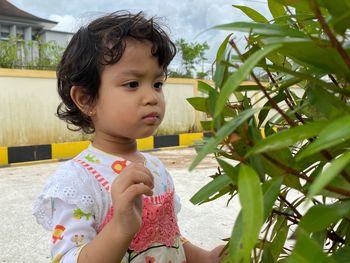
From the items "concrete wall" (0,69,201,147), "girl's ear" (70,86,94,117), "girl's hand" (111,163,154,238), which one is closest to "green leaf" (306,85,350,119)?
"girl's hand" (111,163,154,238)

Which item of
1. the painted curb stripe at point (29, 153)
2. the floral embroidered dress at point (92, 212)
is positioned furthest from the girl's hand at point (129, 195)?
the painted curb stripe at point (29, 153)

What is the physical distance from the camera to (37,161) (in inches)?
179

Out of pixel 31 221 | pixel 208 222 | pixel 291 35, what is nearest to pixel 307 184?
Answer: pixel 291 35

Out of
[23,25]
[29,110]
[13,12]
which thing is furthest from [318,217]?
[13,12]

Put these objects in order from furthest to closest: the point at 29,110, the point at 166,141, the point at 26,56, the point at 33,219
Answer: the point at 26,56 → the point at 166,141 → the point at 29,110 → the point at 33,219

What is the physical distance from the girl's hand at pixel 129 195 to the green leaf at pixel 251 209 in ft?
1.15

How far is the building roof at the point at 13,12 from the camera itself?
13645mm

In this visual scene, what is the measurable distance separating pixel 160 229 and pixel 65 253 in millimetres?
169

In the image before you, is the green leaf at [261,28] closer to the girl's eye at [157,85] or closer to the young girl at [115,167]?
the young girl at [115,167]

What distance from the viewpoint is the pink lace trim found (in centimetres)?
76

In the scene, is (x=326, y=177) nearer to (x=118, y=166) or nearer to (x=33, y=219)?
(x=118, y=166)

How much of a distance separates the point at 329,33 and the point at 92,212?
0.55 metres

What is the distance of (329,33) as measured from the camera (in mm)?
262

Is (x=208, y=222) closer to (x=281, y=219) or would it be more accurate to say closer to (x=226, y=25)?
(x=281, y=219)
